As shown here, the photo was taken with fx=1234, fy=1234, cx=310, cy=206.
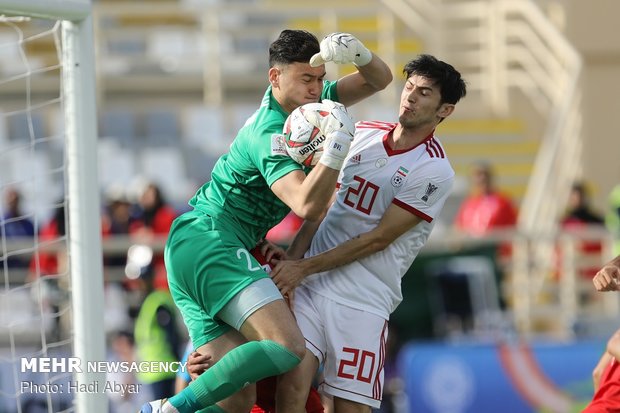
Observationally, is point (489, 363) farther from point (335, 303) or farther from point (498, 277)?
point (335, 303)

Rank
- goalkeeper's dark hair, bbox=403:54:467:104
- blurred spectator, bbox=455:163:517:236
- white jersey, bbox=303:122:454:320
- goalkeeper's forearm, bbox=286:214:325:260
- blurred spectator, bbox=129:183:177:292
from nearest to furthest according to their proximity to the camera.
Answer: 1. goalkeeper's dark hair, bbox=403:54:467:104
2. white jersey, bbox=303:122:454:320
3. goalkeeper's forearm, bbox=286:214:325:260
4. blurred spectator, bbox=129:183:177:292
5. blurred spectator, bbox=455:163:517:236

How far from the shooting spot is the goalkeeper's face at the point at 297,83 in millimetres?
5191

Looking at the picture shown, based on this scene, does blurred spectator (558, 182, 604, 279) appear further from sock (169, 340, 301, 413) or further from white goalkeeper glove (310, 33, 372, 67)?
sock (169, 340, 301, 413)

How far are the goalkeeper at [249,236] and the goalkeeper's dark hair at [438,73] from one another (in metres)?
0.19

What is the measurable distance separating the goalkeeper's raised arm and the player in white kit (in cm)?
13

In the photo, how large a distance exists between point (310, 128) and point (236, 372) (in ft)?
3.40

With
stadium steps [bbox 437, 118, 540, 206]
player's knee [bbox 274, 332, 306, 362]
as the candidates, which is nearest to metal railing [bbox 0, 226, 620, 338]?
stadium steps [bbox 437, 118, 540, 206]

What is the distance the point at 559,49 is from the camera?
52.7 feet

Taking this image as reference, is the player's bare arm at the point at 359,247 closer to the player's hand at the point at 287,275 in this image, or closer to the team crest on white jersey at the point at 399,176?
the player's hand at the point at 287,275

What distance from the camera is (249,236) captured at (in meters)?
5.36

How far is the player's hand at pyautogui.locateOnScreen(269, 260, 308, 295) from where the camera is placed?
532 cm

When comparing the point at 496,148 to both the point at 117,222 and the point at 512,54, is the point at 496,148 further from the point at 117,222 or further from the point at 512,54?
the point at 117,222

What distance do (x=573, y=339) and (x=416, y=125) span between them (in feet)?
19.7

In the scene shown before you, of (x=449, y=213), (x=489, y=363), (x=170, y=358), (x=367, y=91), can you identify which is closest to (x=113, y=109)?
(x=449, y=213)
